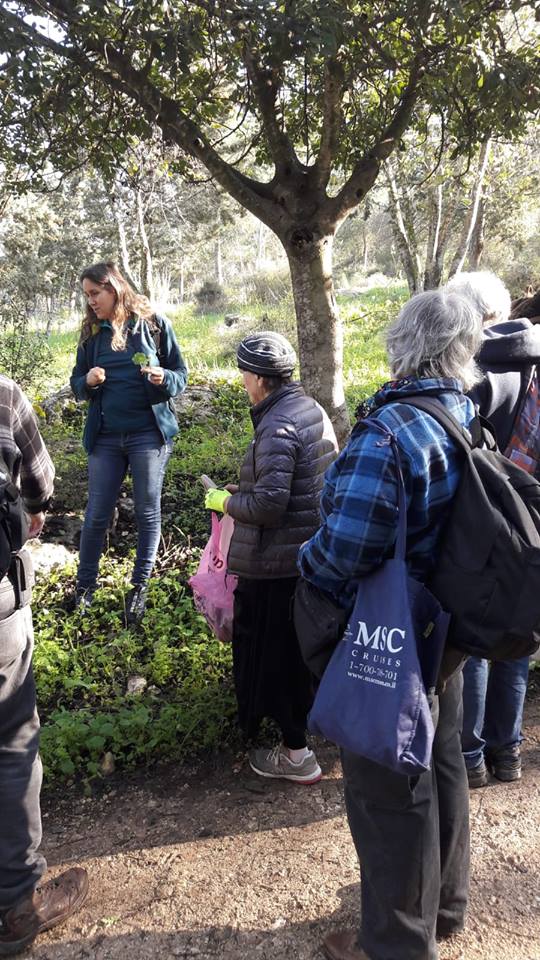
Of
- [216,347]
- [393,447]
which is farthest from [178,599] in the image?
[216,347]

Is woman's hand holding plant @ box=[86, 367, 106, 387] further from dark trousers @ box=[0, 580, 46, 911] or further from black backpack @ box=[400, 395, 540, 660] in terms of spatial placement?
black backpack @ box=[400, 395, 540, 660]

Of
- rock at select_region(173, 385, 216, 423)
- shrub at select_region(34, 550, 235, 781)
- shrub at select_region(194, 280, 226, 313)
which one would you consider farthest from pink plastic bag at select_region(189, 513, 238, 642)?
shrub at select_region(194, 280, 226, 313)

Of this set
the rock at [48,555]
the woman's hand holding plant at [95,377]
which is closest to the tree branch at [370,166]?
the woman's hand holding plant at [95,377]

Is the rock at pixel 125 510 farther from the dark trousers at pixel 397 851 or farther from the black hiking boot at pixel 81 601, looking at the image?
the dark trousers at pixel 397 851

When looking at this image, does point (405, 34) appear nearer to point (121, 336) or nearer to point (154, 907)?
point (121, 336)

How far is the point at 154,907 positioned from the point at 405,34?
206 inches

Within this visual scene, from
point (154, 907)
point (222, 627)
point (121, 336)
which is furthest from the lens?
point (121, 336)

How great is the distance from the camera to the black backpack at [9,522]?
6.73 feet

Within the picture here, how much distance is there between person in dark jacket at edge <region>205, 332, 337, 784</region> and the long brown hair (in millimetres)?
1440

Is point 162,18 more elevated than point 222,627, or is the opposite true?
point 162,18

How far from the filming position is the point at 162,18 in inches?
138

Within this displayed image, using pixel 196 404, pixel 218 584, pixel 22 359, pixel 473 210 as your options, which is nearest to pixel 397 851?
pixel 218 584

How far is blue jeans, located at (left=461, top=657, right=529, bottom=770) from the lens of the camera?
2.84 meters

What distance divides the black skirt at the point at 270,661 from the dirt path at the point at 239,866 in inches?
13.7
